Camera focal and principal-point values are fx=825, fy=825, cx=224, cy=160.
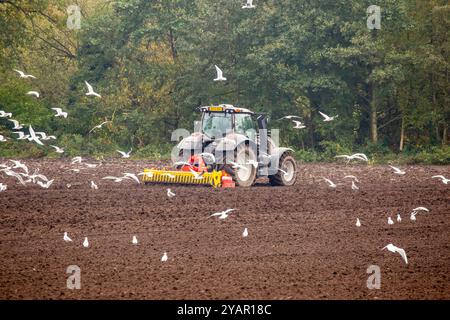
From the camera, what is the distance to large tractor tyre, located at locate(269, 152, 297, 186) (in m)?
22.3

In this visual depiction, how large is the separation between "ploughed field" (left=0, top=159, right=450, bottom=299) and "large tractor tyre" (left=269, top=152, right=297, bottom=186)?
0.93 meters

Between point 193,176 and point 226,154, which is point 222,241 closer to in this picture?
point 193,176

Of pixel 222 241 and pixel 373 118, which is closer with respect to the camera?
pixel 222 241

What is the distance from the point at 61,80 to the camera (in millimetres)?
39250

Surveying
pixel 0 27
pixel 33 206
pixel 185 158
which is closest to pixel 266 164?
pixel 185 158

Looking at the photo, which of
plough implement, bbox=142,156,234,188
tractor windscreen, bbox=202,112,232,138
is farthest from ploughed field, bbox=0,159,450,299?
tractor windscreen, bbox=202,112,232,138

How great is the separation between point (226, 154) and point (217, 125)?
3.64ft

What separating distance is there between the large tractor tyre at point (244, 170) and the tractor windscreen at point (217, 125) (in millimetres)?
799

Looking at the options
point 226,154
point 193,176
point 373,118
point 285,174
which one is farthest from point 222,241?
point 373,118

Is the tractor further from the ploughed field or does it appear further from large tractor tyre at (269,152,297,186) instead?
the ploughed field

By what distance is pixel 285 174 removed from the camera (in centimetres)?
2262

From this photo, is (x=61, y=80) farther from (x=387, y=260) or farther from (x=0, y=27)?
(x=387, y=260)
